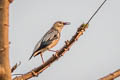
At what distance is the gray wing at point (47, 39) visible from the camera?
9.45m

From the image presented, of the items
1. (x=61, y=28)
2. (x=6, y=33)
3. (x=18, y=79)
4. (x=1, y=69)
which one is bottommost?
(x=61, y=28)

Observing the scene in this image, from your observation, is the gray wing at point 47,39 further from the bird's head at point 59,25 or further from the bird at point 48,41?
the bird's head at point 59,25

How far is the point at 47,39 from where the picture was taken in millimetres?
9961

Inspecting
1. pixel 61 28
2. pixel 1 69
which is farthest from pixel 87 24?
pixel 61 28

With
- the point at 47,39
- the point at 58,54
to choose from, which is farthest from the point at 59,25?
the point at 58,54

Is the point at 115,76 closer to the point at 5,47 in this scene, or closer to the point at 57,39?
the point at 5,47

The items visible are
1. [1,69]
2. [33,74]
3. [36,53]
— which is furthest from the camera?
[36,53]

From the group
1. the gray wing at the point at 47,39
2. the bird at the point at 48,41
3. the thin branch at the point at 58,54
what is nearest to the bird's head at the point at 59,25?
the bird at the point at 48,41

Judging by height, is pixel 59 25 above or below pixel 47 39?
below

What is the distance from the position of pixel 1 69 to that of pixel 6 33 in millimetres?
363

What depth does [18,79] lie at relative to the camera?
12.3 feet

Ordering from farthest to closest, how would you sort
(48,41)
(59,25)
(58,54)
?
(59,25) < (48,41) < (58,54)

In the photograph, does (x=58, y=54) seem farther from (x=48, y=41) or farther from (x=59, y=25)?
(x=59, y=25)

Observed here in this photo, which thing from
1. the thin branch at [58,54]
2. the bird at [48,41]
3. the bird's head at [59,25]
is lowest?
the bird's head at [59,25]
